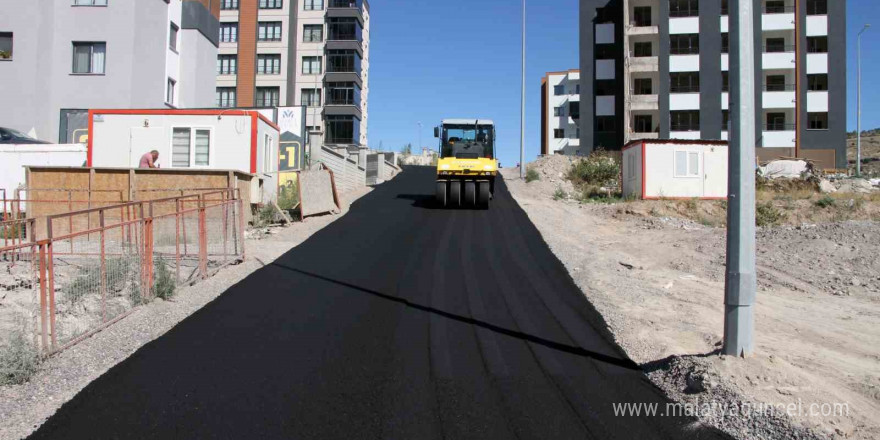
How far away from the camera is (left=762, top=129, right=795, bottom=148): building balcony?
45.8 m

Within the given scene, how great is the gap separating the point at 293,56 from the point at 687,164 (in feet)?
149

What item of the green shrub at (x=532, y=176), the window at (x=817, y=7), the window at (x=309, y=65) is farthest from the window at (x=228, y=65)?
the window at (x=817, y=7)

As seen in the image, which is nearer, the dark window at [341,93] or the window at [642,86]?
the window at [642,86]

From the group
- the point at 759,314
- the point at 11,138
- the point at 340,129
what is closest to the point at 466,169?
the point at 759,314

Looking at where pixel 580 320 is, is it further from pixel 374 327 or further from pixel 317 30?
pixel 317 30

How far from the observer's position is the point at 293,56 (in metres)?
62.2

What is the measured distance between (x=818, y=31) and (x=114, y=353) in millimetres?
51635

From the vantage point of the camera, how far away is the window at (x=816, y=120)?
151 feet

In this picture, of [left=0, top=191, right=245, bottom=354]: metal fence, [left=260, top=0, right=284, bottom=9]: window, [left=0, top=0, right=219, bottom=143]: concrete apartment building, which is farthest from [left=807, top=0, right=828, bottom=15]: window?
[left=0, top=191, right=245, bottom=354]: metal fence

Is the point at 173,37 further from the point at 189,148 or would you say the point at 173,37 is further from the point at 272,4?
the point at 272,4

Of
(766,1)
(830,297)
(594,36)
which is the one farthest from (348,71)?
(830,297)

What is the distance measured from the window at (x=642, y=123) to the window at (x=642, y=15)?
7258 millimetres

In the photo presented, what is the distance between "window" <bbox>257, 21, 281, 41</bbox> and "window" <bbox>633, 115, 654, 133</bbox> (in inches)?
1372

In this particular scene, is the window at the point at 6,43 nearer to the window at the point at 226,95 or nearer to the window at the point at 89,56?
the window at the point at 89,56
